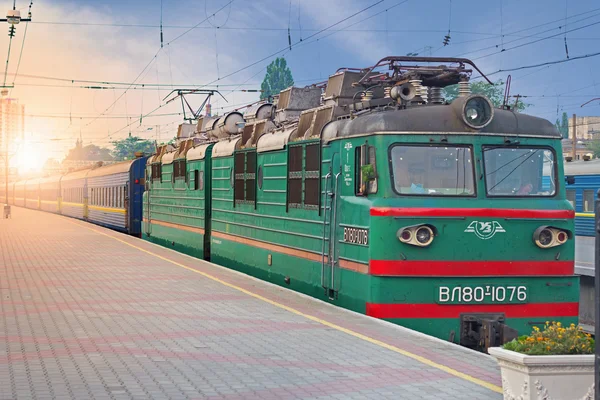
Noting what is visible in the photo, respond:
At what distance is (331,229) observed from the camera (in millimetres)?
13164

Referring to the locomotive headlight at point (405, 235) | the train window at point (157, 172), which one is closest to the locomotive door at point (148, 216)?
the train window at point (157, 172)

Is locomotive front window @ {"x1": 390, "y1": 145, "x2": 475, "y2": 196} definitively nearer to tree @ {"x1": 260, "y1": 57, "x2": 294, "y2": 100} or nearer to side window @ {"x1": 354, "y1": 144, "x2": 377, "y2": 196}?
side window @ {"x1": 354, "y1": 144, "x2": 377, "y2": 196}

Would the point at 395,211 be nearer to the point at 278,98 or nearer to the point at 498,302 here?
the point at 498,302

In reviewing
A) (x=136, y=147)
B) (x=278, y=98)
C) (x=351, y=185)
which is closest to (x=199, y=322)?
(x=351, y=185)

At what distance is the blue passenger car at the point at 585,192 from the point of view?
21844 mm

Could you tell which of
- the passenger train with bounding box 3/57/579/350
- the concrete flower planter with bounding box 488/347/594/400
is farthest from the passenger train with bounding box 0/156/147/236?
the concrete flower planter with bounding box 488/347/594/400

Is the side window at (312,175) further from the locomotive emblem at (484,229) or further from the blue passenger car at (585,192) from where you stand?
the blue passenger car at (585,192)

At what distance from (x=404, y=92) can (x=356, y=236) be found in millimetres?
2173

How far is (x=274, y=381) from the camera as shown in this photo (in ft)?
27.2

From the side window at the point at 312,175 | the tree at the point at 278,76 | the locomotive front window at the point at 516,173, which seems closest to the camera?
the locomotive front window at the point at 516,173

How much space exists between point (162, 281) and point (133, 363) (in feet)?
26.0

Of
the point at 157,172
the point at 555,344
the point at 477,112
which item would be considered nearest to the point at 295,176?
the point at 477,112

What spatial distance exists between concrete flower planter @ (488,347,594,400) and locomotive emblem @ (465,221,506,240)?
15.5ft

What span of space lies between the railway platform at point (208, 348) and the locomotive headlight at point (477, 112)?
2.85 meters
